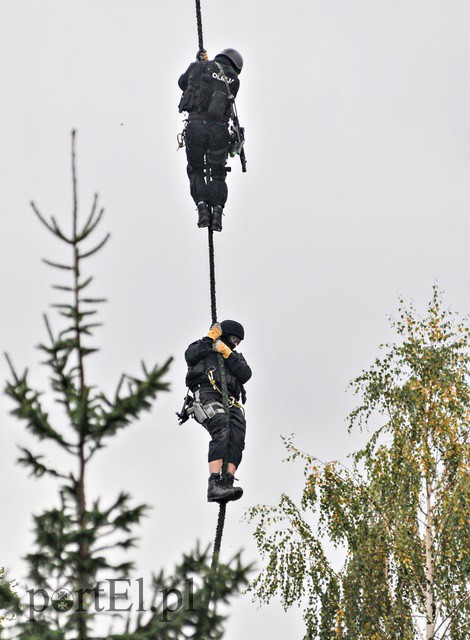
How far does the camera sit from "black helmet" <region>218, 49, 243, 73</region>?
13852 mm

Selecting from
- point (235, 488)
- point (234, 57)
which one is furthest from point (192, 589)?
point (234, 57)

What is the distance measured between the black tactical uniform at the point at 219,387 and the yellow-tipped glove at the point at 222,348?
43 mm

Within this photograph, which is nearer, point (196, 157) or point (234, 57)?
point (196, 157)

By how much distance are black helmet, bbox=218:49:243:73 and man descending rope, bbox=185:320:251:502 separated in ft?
9.64

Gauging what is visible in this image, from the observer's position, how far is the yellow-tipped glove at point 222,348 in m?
12.7

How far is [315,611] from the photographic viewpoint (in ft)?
70.6

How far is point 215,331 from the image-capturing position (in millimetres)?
12844

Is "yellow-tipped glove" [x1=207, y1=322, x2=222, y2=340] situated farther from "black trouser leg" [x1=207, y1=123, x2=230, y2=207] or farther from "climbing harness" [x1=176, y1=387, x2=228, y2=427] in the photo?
"black trouser leg" [x1=207, y1=123, x2=230, y2=207]

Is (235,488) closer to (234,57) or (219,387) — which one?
(219,387)

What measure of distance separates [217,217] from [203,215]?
15cm

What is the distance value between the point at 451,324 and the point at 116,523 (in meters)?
16.8

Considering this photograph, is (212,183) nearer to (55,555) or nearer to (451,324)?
(55,555)

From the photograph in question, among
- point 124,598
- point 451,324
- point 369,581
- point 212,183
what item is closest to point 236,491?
point 212,183

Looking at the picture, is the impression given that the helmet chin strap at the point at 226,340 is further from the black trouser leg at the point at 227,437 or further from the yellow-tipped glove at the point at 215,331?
the black trouser leg at the point at 227,437
